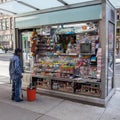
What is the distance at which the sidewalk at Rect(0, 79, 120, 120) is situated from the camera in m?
4.81

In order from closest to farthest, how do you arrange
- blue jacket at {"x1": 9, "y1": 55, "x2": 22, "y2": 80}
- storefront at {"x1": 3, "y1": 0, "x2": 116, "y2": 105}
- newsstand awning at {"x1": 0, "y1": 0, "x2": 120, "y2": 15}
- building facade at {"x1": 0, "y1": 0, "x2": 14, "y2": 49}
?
storefront at {"x1": 3, "y1": 0, "x2": 116, "y2": 105}
blue jacket at {"x1": 9, "y1": 55, "x2": 22, "y2": 80}
newsstand awning at {"x1": 0, "y1": 0, "x2": 120, "y2": 15}
building facade at {"x1": 0, "y1": 0, "x2": 14, "y2": 49}

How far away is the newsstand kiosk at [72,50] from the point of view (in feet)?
18.5

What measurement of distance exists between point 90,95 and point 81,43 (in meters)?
1.66

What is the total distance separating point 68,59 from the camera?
6703 mm

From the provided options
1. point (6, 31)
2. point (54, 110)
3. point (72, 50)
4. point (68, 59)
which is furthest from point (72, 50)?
point (6, 31)

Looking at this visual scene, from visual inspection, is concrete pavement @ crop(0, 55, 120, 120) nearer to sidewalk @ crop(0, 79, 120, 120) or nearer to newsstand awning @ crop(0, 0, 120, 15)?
sidewalk @ crop(0, 79, 120, 120)

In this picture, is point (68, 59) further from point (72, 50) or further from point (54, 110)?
point (54, 110)

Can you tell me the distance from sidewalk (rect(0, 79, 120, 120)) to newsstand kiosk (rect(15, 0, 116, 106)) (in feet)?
0.95

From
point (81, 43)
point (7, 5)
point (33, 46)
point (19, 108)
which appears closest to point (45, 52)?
point (33, 46)

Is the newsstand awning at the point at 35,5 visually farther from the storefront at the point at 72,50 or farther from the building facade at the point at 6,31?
the building facade at the point at 6,31

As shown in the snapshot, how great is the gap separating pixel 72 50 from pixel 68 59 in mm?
355

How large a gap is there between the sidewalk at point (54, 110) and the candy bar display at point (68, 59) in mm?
573

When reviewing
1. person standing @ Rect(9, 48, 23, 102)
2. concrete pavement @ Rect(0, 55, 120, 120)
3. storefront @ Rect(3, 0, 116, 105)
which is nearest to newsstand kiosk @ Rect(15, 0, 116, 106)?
storefront @ Rect(3, 0, 116, 105)

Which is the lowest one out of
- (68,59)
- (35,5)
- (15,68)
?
(15,68)
